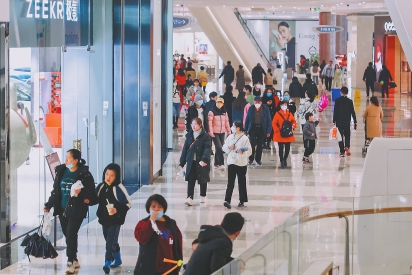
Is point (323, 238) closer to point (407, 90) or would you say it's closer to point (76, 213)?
point (76, 213)

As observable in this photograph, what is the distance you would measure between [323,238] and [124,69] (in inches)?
291

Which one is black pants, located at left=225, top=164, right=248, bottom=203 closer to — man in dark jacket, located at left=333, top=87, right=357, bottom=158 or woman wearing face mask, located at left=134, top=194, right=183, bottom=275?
woman wearing face mask, located at left=134, top=194, right=183, bottom=275

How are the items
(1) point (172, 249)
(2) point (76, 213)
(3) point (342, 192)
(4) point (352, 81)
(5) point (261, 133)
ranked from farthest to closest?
(4) point (352, 81) → (5) point (261, 133) → (3) point (342, 192) → (2) point (76, 213) → (1) point (172, 249)

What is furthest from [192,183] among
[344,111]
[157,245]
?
[344,111]

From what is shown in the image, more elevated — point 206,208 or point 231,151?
point 231,151

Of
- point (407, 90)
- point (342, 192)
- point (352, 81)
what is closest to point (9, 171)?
point (342, 192)

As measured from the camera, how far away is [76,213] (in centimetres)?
928

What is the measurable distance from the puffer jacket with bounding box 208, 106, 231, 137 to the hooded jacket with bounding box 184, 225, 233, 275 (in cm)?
1039

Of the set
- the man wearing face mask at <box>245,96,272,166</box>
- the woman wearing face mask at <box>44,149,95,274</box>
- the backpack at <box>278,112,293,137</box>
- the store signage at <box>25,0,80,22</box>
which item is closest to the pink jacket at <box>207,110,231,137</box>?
the man wearing face mask at <box>245,96,272,166</box>

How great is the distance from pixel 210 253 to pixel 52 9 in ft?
22.4

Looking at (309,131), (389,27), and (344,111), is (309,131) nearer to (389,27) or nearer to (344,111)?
(344,111)

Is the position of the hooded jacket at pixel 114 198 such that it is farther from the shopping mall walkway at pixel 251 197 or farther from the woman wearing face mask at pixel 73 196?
the shopping mall walkway at pixel 251 197

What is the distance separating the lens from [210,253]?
5.99 m

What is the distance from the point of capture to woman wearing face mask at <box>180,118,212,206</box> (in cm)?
1250
